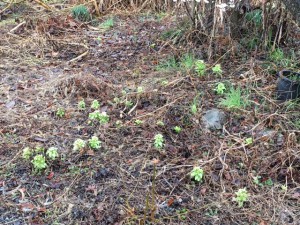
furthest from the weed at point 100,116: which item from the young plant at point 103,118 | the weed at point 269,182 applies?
the weed at point 269,182

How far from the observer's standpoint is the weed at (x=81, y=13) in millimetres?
5281

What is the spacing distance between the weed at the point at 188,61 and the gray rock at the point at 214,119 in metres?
0.70

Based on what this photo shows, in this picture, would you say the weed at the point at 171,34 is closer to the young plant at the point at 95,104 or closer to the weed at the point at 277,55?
the weed at the point at 277,55

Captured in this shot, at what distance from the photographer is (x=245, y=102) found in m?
3.23

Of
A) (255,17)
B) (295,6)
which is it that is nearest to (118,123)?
(295,6)

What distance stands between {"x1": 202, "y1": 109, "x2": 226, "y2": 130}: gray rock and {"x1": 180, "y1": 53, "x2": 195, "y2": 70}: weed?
70 centimetres

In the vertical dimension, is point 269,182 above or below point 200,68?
below

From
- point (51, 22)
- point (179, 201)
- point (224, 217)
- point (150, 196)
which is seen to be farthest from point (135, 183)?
point (51, 22)

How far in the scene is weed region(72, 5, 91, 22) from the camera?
5281 millimetres

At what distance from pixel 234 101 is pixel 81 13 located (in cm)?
289

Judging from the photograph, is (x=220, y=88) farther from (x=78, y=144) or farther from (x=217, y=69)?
(x=78, y=144)

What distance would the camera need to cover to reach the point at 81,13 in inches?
209

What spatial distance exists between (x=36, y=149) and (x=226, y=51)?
2.05 meters

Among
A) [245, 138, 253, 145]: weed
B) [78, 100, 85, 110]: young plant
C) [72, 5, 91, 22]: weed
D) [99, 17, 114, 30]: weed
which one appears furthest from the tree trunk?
[72, 5, 91, 22]: weed
